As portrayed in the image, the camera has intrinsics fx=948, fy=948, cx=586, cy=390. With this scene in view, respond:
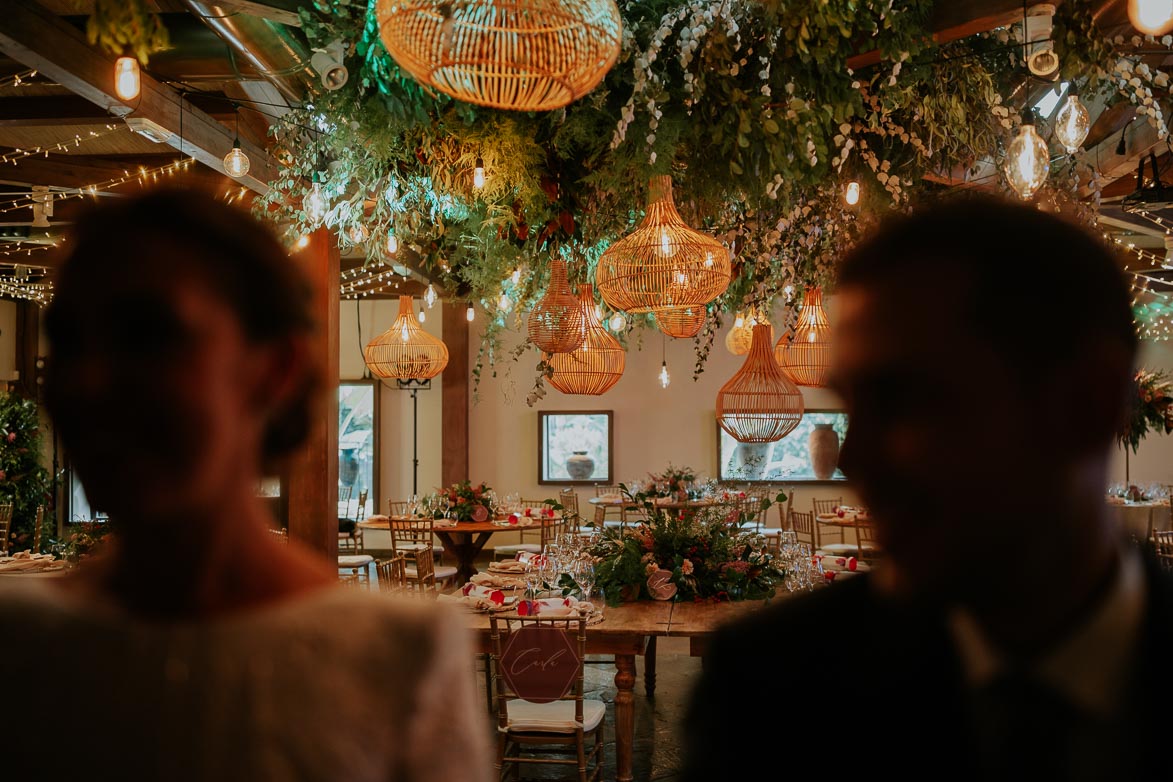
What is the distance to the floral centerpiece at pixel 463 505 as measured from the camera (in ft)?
31.2

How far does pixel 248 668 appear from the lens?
68 cm

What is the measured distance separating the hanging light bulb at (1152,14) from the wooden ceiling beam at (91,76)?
13.3 feet

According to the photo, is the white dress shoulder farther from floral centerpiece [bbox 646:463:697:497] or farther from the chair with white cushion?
floral centerpiece [bbox 646:463:697:497]

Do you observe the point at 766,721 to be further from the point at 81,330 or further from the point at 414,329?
the point at 414,329

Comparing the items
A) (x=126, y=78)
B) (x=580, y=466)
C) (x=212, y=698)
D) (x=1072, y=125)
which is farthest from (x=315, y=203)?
(x=580, y=466)

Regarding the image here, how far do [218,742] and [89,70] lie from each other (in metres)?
4.66

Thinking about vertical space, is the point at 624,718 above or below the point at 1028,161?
below

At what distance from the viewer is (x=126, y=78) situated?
14.1ft

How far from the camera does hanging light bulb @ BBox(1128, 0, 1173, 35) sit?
2.56 meters

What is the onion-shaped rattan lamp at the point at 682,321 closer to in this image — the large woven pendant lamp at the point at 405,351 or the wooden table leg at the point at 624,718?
the wooden table leg at the point at 624,718

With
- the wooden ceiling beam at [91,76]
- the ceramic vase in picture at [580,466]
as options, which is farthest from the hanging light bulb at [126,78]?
the ceramic vase in picture at [580,466]

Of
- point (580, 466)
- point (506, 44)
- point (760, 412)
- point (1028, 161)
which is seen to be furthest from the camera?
point (580, 466)

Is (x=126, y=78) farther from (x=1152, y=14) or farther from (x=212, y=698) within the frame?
(x=212, y=698)

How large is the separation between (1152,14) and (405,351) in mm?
6589
